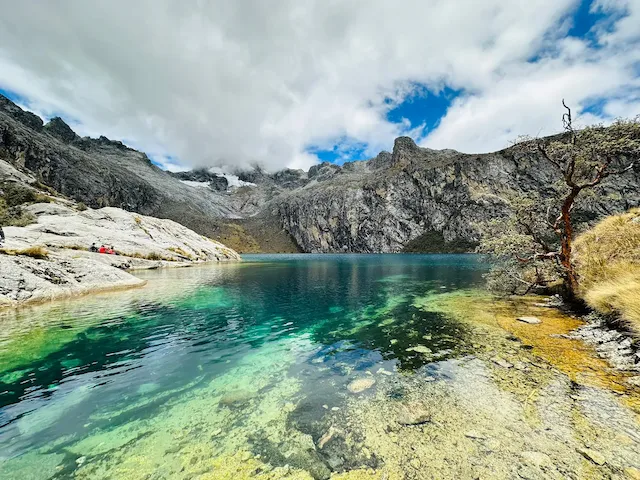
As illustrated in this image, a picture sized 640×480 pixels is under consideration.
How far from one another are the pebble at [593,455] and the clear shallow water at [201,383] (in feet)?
9.10

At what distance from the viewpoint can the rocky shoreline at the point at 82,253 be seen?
90.6 feet

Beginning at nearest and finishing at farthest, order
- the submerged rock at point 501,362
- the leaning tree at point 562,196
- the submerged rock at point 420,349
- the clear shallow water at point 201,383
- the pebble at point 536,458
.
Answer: the pebble at point 536,458
the clear shallow water at point 201,383
the submerged rock at point 501,362
the submerged rock at point 420,349
the leaning tree at point 562,196

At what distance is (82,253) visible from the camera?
133 ft

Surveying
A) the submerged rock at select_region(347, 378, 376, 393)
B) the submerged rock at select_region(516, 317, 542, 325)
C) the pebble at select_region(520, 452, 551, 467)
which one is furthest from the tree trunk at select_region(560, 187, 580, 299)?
the pebble at select_region(520, 452, 551, 467)

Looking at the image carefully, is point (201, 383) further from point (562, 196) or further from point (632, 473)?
point (562, 196)

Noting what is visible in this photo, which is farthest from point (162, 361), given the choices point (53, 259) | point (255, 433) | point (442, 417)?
point (53, 259)

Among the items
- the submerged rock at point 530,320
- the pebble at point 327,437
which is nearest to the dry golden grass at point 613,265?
the submerged rock at point 530,320

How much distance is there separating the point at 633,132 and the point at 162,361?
104ft

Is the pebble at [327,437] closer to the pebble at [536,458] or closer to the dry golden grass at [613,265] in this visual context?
the pebble at [536,458]

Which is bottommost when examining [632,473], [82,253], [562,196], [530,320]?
[632,473]

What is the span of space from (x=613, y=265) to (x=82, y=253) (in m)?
57.7

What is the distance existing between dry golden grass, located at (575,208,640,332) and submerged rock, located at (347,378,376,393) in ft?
40.3

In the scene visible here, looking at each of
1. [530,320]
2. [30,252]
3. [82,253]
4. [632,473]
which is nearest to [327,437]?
[632,473]

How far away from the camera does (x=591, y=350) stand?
1359cm
